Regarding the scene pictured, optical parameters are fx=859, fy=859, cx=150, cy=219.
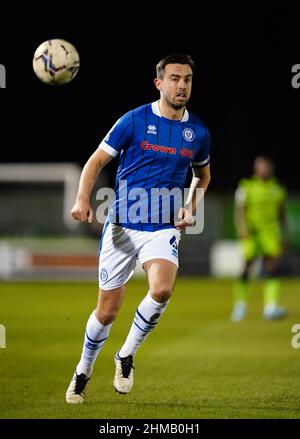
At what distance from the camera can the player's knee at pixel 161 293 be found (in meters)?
5.87

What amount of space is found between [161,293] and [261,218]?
779 cm

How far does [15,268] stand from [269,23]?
14583mm

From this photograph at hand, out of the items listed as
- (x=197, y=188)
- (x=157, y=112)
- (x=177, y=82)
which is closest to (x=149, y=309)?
(x=197, y=188)

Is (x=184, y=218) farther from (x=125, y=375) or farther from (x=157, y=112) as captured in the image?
(x=125, y=375)

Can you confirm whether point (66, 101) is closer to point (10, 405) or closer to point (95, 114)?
point (95, 114)

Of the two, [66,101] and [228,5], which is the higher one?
[228,5]

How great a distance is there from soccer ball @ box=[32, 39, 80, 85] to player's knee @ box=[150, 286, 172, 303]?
6.02 ft

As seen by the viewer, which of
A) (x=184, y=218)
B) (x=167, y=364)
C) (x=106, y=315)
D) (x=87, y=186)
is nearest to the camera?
(x=87, y=186)

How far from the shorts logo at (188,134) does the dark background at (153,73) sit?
21304 mm

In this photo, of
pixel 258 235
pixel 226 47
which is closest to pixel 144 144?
pixel 258 235

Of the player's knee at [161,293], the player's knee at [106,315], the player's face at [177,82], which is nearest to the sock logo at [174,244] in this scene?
the player's knee at [161,293]

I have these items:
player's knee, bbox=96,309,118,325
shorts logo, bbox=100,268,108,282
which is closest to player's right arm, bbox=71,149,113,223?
shorts logo, bbox=100,268,108,282

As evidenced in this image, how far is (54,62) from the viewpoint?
6512 mm

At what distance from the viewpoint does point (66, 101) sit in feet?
103
